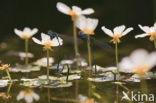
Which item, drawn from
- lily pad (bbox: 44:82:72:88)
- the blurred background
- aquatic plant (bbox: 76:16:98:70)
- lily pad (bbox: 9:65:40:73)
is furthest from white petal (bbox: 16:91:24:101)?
the blurred background

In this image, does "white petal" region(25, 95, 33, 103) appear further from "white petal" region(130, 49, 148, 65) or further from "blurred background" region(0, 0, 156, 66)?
"blurred background" region(0, 0, 156, 66)

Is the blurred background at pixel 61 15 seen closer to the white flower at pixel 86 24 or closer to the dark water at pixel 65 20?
the dark water at pixel 65 20

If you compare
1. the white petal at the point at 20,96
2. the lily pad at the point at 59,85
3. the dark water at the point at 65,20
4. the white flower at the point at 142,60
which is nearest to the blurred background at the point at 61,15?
the dark water at the point at 65,20

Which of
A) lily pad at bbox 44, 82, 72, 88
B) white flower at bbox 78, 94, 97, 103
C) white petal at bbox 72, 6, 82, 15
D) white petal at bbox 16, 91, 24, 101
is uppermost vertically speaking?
white petal at bbox 72, 6, 82, 15

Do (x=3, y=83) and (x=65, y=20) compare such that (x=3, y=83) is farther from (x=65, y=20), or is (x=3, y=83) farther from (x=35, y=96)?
(x=65, y=20)

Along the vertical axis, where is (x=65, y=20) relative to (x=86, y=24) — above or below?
above

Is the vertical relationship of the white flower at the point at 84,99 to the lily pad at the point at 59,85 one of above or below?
below

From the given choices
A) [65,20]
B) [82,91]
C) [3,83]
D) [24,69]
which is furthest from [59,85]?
[65,20]

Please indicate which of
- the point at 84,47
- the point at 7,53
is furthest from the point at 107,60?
the point at 7,53
